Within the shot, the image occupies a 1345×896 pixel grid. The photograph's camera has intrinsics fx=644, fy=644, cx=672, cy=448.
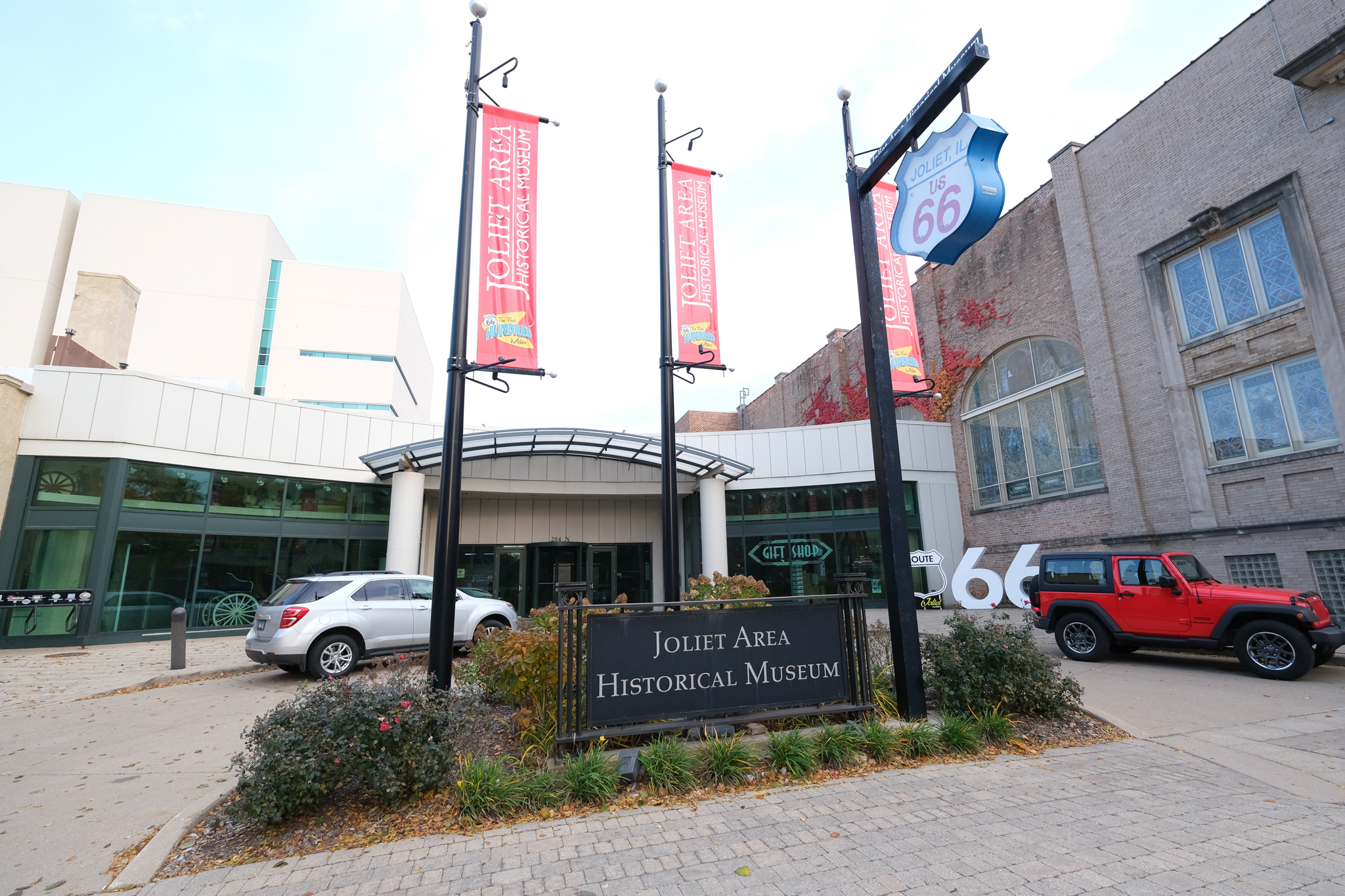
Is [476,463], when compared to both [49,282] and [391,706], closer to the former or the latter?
[391,706]

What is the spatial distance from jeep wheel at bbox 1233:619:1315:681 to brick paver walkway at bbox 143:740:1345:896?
507cm

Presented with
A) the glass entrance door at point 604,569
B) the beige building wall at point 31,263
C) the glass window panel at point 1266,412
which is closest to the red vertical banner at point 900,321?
the glass window panel at point 1266,412

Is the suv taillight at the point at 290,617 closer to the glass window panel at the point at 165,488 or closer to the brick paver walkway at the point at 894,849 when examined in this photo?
the brick paver walkway at the point at 894,849

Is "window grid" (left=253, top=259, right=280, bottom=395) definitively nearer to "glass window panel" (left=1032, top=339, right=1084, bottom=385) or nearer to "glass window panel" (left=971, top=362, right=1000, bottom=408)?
"glass window panel" (left=971, top=362, right=1000, bottom=408)

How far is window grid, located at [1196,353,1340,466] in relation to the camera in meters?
12.8

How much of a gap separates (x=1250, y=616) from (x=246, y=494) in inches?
797

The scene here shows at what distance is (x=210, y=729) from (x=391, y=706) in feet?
13.8

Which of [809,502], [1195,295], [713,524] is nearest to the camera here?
[1195,295]

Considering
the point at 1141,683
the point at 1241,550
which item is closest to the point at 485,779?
the point at 1141,683

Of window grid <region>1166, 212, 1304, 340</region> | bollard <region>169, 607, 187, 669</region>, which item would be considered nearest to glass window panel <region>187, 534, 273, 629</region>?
bollard <region>169, 607, 187, 669</region>

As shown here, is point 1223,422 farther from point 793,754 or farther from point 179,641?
point 179,641

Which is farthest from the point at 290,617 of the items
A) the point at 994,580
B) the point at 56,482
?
the point at 994,580

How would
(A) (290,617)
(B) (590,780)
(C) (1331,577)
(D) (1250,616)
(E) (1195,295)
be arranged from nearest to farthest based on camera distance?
(B) (590,780) < (D) (1250,616) < (A) (290,617) < (C) (1331,577) < (E) (1195,295)

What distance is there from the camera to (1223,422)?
14469 millimetres
